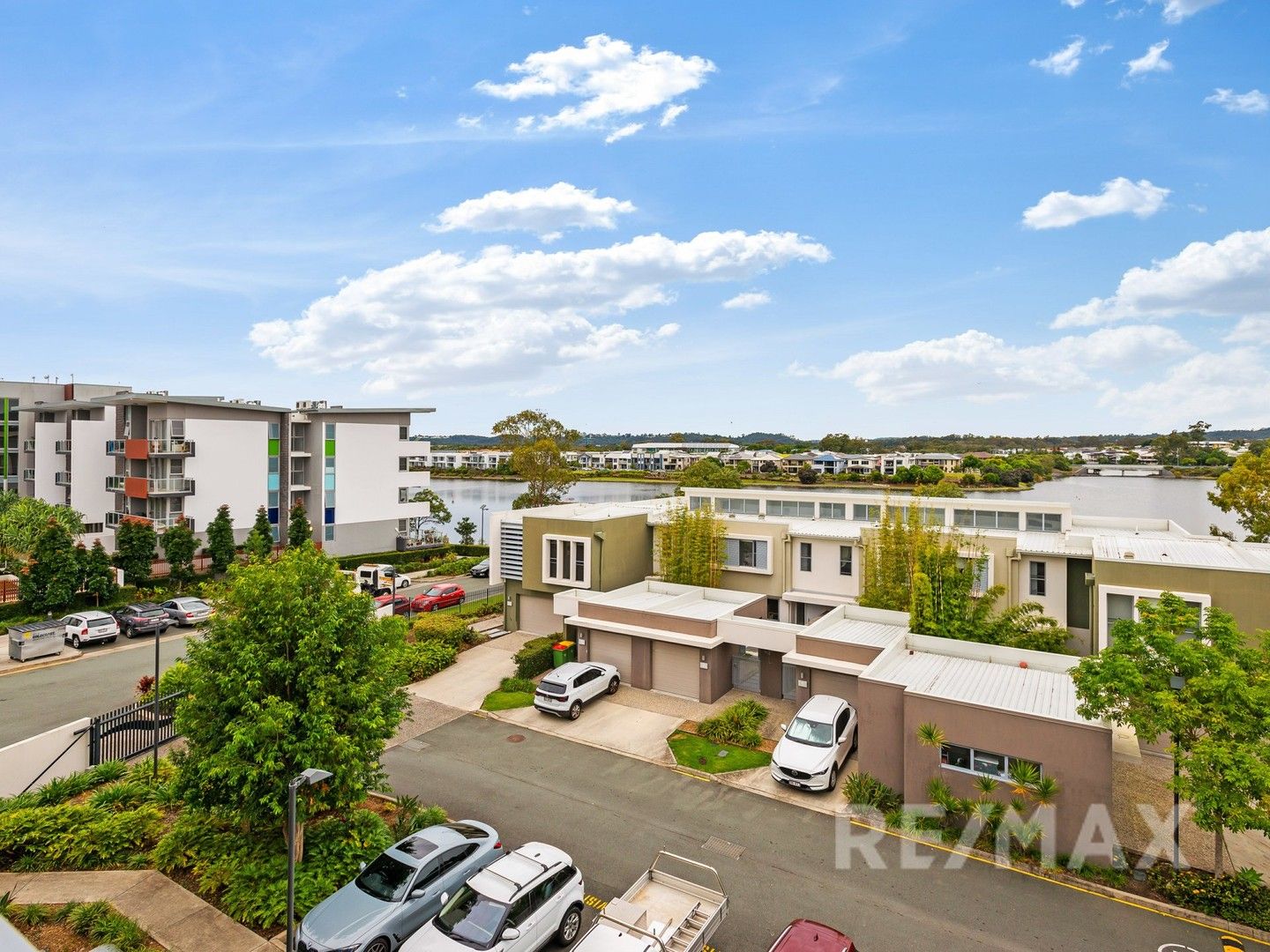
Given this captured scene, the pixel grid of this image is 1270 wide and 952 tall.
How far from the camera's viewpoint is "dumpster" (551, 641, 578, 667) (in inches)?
941

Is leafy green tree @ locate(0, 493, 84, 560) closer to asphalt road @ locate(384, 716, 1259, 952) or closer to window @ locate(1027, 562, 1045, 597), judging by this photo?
asphalt road @ locate(384, 716, 1259, 952)

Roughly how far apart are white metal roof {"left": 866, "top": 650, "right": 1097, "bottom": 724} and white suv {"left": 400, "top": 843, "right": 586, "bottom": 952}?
827 centimetres

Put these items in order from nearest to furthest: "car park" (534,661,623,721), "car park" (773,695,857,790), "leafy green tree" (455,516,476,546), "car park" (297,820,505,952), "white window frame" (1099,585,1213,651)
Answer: "car park" (297,820,505,952), "car park" (773,695,857,790), "white window frame" (1099,585,1213,651), "car park" (534,661,623,721), "leafy green tree" (455,516,476,546)

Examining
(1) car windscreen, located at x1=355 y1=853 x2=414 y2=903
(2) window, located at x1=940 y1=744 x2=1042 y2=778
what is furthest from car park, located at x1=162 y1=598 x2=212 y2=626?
(2) window, located at x1=940 y1=744 x2=1042 y2=778

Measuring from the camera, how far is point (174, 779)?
1170 cm

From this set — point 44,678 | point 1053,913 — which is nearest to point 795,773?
point 1053,913

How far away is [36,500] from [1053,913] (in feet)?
167

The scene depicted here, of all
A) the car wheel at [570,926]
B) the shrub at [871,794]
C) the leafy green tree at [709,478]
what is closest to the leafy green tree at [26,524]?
the car wheel at [570,926]

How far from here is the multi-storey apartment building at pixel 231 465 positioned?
41.4 m

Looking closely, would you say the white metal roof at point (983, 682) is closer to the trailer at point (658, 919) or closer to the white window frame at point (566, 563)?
the trailer at point (658, 919)

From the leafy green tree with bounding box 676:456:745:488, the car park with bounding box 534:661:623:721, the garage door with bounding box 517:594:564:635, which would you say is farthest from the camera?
the leafy green tree with bounding box 676:456:745:488

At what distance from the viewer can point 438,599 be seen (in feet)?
116

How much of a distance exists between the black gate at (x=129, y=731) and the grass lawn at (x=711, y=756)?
1277 cm

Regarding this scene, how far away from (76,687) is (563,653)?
16.4 metres
